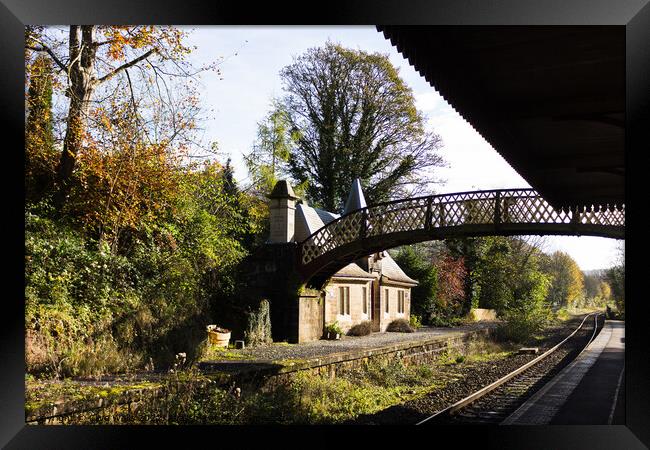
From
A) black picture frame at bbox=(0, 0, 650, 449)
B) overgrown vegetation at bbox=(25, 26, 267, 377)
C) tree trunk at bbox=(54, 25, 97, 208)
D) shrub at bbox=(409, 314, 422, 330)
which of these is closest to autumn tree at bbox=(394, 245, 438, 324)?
shrub at bbox=(409, 314, 422, 330)

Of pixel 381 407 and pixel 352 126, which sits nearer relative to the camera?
pixel 381 407

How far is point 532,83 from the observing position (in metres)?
5.32

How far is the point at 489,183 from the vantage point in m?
11.9

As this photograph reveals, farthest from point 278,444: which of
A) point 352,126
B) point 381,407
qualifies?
point 352,126

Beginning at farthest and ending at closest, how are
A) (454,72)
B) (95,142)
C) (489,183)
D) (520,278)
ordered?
(520,278) < (489,183) < (95,142) < (454,72)

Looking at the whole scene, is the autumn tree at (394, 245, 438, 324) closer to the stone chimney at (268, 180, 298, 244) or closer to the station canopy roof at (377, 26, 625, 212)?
the stone chimney at (268, 180, 298, 244)

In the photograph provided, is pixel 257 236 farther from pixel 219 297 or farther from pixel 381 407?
pixel 381 407

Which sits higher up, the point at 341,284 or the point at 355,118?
the point at 355,118

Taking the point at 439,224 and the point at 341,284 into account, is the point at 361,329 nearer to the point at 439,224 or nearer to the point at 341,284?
the point at 341,284

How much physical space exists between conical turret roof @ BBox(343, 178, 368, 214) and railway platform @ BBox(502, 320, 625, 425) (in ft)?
17.6

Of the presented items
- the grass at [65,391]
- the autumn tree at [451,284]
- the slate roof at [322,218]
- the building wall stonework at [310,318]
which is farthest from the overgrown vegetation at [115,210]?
the autumn tree at [451,284]

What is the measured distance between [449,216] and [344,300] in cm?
474

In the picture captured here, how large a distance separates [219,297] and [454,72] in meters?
9.14
